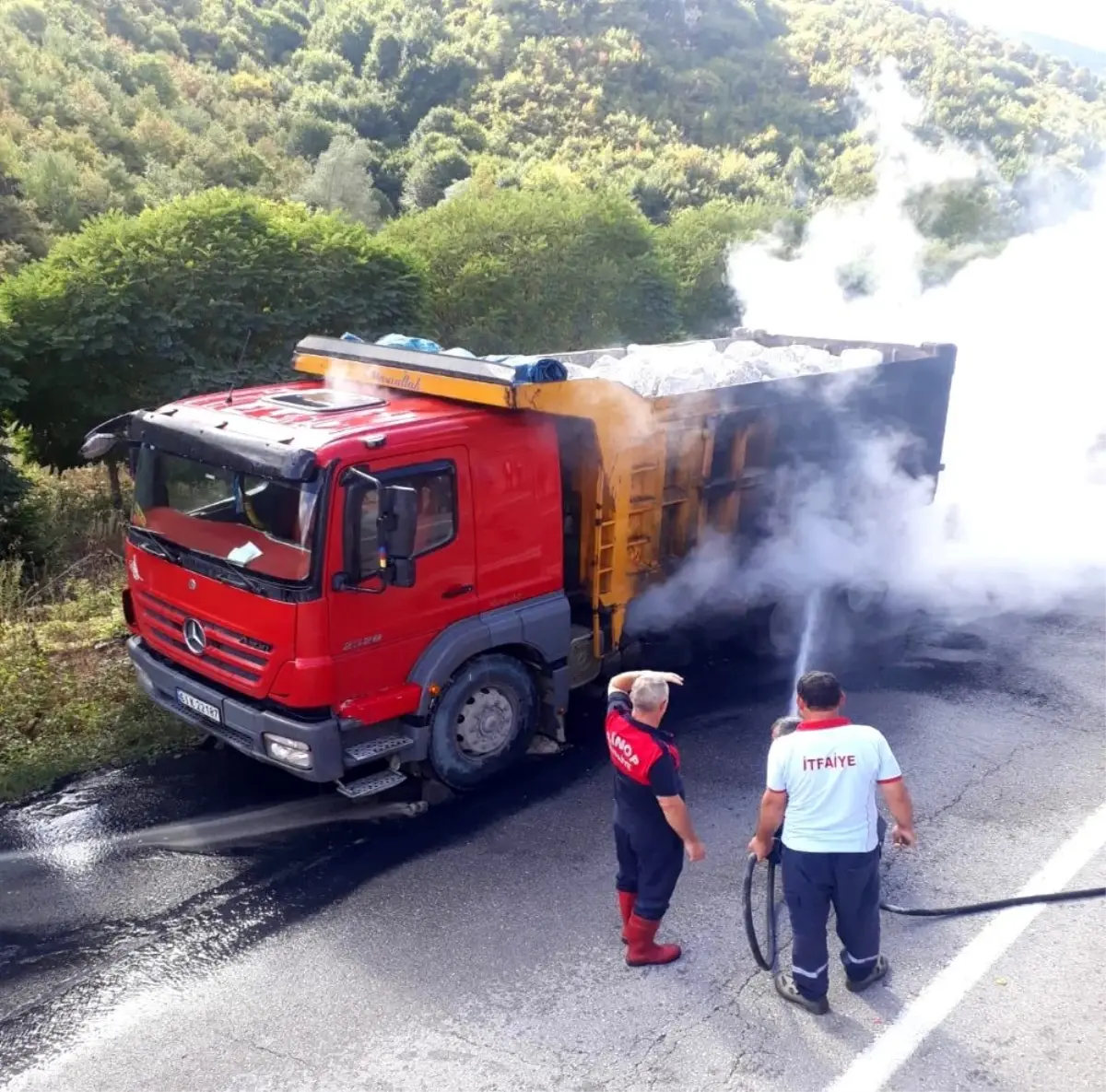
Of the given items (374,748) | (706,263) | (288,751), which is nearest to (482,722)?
(374,748)

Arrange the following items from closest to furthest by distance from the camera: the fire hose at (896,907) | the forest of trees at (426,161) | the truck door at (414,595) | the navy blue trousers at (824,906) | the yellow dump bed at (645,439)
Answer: the navy blue trousers at (824,906)
the fire hose at (896,907)
the truck door at (414,595)
the yellow dump bed at (645,439)
the forest of trees at (426,161)

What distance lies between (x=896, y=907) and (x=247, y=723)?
352 centimetres

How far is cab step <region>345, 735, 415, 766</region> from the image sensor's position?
5.57 meters

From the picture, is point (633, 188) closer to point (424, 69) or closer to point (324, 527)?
point (424, 69)

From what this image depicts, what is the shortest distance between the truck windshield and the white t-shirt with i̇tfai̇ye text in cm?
264

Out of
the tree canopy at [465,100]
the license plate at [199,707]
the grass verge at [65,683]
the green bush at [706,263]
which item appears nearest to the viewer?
the license plate at [199,707]

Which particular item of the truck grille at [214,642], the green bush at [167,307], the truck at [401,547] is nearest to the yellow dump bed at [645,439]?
the truck at [401,547]

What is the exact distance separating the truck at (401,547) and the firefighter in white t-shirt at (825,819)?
7.41ft

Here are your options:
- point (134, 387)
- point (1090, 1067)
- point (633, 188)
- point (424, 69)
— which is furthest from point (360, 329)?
point (424, 69)

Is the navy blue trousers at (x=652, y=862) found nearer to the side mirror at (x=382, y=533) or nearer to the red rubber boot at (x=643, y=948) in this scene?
the red rubber boot at (x=643, y=948)

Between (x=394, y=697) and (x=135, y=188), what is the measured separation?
1889 cm

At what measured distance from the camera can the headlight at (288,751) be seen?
5.43 metres

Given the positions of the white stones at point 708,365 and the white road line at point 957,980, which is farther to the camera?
the white stones at point 708,365

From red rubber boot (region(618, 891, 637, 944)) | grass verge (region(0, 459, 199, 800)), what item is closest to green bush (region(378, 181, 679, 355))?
grass verge (region(0, 459, 199, 800))
